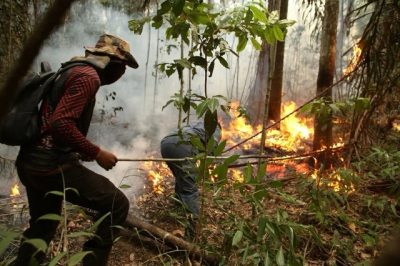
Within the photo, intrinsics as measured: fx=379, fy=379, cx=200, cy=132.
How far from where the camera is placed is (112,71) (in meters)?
3.01

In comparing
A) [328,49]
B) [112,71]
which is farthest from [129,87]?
[112,71]

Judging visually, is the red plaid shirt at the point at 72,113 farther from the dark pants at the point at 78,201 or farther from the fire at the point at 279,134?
the fire at the point at 279,134

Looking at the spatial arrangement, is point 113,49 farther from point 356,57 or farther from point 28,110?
point 356,57

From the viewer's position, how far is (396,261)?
309 mm

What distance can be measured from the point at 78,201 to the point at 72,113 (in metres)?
0.67

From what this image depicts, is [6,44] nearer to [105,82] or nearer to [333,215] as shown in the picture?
[105,82]

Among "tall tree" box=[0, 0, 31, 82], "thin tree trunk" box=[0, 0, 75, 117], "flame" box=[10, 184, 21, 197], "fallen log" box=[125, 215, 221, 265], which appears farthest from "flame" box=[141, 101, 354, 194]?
"thin tree trunk" box=[0, 0, 75, 117]

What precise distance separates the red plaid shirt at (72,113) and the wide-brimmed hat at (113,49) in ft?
0.88

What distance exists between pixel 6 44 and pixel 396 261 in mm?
5236

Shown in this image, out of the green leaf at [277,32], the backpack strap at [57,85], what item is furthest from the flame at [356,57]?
the backpack strap at [57,85]

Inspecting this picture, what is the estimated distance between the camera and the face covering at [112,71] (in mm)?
2955

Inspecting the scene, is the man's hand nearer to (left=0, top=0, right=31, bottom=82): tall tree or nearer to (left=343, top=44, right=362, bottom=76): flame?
(left=343, top=44, right=362, bottom=76): flame

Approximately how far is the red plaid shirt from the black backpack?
0.06m

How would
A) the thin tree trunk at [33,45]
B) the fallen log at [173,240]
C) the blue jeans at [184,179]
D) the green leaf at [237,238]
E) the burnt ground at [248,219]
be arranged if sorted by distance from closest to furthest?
the thin tree trunk at [33,45]
the green leaf at [237,238]
the fallen log at [173,240]
the burnt ground at [248,219]
the blue jeans at [184,179]
